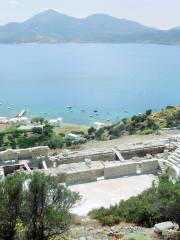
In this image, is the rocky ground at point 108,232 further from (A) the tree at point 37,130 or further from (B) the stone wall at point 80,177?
(A) the tree at point 37,130

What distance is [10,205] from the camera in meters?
9.91

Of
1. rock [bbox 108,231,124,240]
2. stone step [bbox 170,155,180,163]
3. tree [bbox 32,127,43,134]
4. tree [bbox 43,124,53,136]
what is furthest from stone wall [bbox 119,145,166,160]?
tree [bbox 32,127,43,134]

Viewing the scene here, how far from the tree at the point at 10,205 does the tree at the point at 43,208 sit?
0.68 feet

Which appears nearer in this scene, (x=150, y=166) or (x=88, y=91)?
(x=150, y=166)

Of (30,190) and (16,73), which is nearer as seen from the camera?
(30,190)

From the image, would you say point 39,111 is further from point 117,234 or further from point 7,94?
point 117,234

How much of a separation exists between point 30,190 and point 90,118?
48921 mm

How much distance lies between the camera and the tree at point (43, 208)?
392 inches

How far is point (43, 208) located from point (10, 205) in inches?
29.6

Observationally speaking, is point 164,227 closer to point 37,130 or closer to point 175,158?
point 175,158

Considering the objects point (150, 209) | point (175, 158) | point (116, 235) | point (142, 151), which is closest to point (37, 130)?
point (142, 151)

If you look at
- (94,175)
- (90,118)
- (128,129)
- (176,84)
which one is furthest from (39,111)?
(94,175)

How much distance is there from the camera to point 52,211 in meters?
9.84

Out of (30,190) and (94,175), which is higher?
(30,190)
